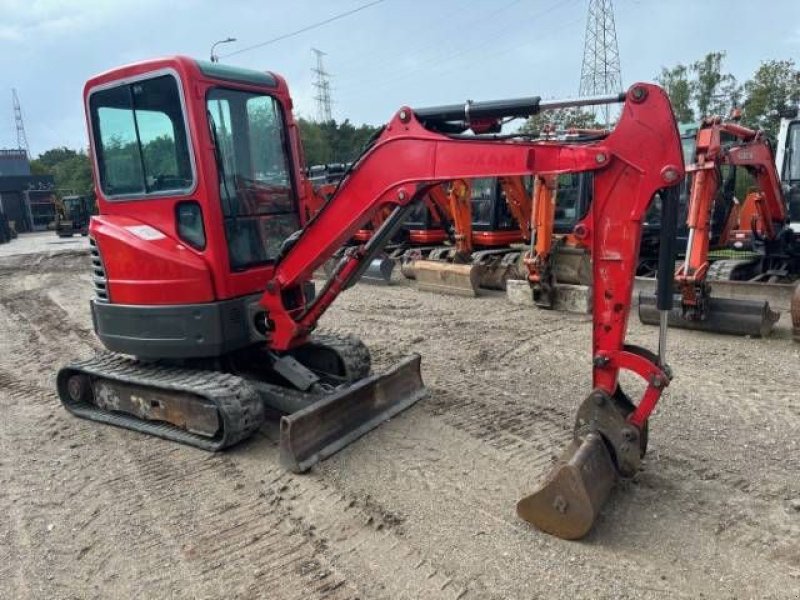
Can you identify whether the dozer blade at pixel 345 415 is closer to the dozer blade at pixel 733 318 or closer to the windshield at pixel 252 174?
the windshield at pixel 252 174

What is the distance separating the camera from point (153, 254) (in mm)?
4305

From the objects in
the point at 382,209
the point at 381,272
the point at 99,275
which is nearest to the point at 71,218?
the point at 381,272

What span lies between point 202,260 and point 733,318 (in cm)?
558

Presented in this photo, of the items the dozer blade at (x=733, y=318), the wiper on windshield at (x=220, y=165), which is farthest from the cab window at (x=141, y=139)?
the dozer blade at (x=733, y=318)

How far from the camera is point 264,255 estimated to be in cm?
461

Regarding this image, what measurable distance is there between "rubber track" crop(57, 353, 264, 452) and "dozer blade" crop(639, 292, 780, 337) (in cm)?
445

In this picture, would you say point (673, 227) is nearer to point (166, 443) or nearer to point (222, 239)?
point (222, 239)

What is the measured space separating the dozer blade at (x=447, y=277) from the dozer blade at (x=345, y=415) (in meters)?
5.15

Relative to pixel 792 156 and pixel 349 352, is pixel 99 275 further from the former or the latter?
pixel 792 156

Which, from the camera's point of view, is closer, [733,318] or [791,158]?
[733,318]

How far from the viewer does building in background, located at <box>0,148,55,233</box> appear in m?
43.2

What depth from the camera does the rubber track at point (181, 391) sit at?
4117 mm

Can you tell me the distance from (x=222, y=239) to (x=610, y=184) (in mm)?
2517

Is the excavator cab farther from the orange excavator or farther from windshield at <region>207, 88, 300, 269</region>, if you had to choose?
the orange excavator
